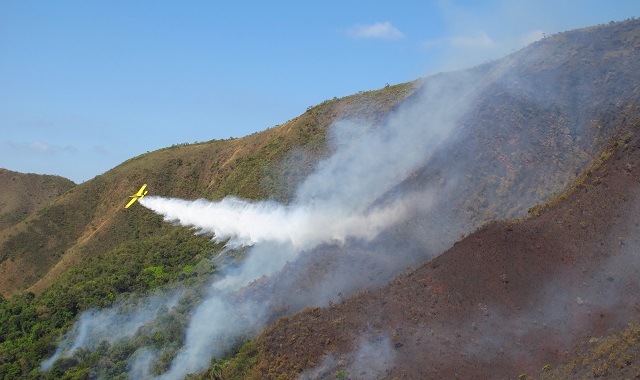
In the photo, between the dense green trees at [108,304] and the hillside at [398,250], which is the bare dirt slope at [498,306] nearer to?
the hillside at [398,250]

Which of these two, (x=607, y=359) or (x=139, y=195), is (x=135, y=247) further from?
(x=607, y=359)

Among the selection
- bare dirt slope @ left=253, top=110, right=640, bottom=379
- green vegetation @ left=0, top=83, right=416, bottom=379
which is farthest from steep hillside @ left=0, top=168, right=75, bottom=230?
bare dirt slope @ left=253, top=110, right=640, bottom=379

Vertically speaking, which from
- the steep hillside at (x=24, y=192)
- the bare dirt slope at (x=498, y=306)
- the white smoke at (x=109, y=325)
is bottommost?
the bare dirt slope at (x=498, y=306)

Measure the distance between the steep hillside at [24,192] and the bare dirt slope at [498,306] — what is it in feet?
269

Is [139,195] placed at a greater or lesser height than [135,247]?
greater

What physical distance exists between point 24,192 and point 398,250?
87.6 meters

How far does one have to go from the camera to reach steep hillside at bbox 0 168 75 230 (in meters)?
107

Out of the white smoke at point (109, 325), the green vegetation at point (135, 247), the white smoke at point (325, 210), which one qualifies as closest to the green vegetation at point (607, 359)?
the green vegetation at point (135, 247)

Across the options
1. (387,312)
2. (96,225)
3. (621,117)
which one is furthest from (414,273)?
(96,225)

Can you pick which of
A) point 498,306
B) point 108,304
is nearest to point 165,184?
point 108,304

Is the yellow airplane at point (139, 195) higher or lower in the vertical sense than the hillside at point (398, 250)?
higher

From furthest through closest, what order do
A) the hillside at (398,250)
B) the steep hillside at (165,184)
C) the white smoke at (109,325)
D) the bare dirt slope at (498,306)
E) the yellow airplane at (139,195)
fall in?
the yellow airplane at (139,195)
the steep hillside at (165,184)
the white smoke at (109,325)
the hillside at (398,250)
the bare dirt slope at (498,306)

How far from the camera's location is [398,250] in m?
44.4

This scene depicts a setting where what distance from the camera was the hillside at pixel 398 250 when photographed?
110 ft
